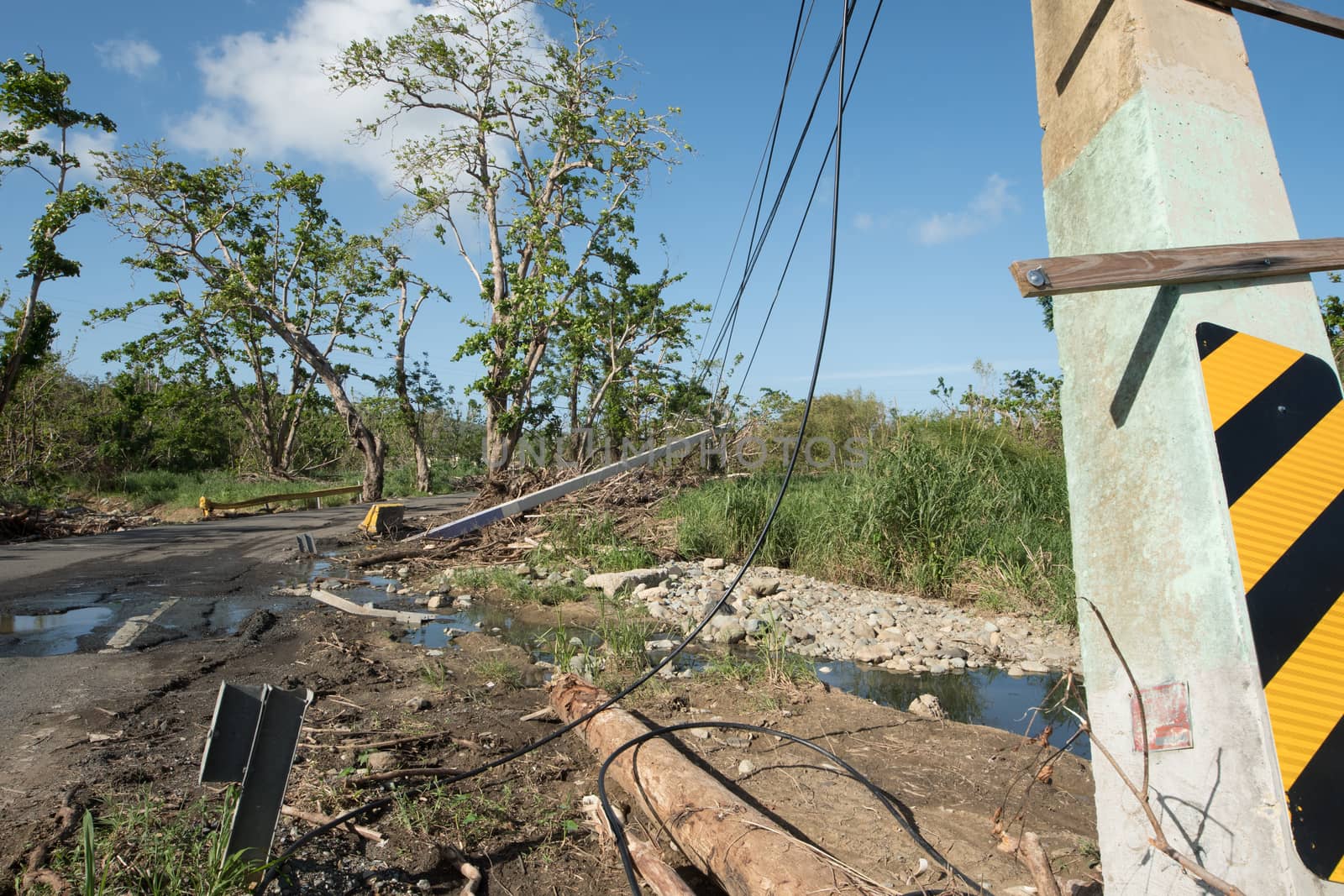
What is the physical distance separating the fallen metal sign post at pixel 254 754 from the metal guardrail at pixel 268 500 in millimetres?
17270

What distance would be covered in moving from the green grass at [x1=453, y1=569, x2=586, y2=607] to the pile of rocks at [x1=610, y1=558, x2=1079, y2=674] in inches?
17.1

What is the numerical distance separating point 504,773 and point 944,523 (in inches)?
243

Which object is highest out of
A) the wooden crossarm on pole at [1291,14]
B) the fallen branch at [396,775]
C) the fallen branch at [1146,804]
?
the wooden crossarm on pole at [1291,14]

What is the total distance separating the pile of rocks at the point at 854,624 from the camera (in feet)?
19.6

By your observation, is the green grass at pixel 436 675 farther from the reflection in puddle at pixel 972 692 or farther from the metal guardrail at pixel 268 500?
the metal guardrail at pixel 268 500

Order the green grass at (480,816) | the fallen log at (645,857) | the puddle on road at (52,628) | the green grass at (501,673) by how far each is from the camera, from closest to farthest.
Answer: the fallen log at (645,857) < the green grass at (480,816) < the green grass at (501,673) < the puddle on road at (52,628)

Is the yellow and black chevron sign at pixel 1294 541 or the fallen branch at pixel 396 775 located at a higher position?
the yellow and black chevron sign at pixel 1294 541

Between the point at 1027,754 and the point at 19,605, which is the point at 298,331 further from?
the point at 1027,754

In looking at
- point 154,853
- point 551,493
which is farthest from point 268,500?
point 154,853

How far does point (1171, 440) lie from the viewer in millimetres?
1673

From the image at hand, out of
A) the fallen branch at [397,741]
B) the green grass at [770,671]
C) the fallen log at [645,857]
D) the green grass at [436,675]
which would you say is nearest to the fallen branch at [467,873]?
the fallen log at [645,857]

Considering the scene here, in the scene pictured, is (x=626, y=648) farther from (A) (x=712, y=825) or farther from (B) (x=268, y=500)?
(B) (x=268, y=500)

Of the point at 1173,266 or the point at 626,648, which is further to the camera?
the point at 626,648

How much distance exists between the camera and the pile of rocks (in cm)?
599
